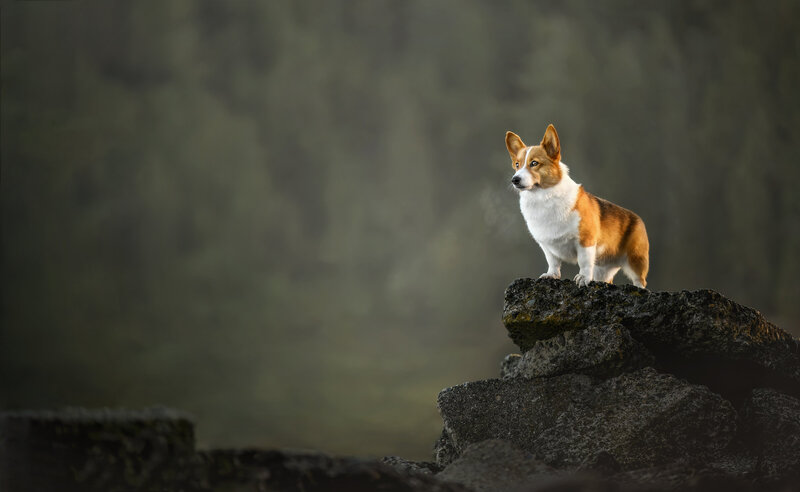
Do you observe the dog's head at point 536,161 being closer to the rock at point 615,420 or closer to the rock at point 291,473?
the rock at point 615,420

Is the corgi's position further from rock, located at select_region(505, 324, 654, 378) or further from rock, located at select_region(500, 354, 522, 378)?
rock, located at select_region(500, 354, 522, 378)

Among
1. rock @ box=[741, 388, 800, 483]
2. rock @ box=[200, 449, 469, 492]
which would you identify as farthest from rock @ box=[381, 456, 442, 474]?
rock @ box=[741, 388, 800, 483]

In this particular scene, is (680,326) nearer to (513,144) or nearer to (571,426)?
(571,426)

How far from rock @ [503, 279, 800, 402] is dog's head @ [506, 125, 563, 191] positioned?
1065mm

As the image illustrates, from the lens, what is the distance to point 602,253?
28.2 feet

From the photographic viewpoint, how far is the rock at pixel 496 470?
18.0 ft

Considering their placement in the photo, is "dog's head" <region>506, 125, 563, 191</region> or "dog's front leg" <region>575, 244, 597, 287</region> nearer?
"dog's head" <region>506, 125, 563, 191</region>

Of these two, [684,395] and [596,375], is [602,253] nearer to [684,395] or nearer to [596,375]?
[596,375]

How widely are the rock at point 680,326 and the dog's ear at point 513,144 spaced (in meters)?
1.40

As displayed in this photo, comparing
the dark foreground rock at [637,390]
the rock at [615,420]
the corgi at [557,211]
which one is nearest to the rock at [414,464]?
the dark foreground rock at [637,390]

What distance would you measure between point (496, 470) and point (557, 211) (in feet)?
10.6

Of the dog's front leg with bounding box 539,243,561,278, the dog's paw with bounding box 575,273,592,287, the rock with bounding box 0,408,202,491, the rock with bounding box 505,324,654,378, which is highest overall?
the dog's front leg with bounding box 539,243,561,278

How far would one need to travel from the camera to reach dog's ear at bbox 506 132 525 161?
7.77 meters

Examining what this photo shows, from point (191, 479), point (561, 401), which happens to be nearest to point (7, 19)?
point (191, 479)
